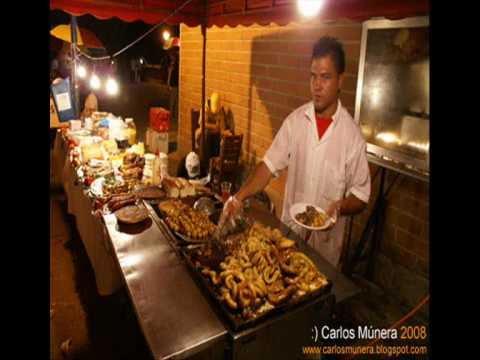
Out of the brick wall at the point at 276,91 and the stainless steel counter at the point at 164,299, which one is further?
the brick wall at the point at 276,91

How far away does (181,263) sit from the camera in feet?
7.97

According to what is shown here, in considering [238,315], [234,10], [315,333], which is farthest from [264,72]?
[238,315]

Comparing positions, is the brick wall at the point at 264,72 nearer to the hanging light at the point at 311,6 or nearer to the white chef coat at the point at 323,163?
the white chef coat at the point at 323,163

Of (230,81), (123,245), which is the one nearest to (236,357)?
(123,245)

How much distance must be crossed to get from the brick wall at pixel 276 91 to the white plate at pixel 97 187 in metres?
2.79

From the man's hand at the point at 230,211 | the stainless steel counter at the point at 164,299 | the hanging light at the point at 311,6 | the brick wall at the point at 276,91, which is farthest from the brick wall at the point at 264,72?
the stainless steel counter at the point at 164,299

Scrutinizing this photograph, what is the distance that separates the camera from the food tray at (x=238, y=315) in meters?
1.81

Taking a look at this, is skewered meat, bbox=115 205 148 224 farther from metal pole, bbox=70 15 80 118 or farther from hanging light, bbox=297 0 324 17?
metal pole, bbox=70 15 80 118

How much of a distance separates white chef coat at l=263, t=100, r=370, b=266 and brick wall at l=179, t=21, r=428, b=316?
0.70 meters

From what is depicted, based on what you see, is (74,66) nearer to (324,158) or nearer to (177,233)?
A: (177,233)
